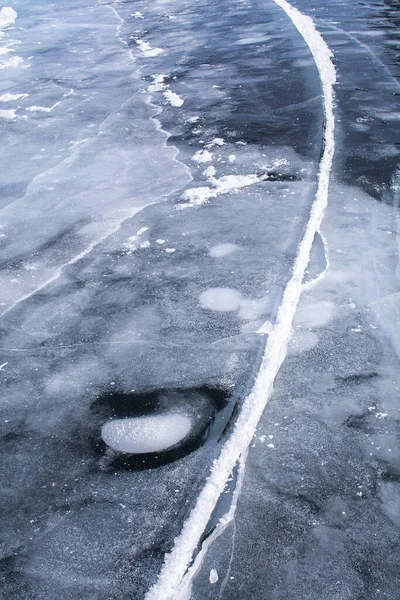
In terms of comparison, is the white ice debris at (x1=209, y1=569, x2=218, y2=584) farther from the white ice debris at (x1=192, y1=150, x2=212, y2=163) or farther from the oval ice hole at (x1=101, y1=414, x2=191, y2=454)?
the white ice debris at (x1=192, y1=150, x2=212, y2=163)

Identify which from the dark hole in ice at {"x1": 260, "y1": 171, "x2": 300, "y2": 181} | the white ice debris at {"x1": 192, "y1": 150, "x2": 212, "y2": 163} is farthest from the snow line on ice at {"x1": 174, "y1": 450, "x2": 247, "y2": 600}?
the white ice debris at {"x1": 192, "y1": 150, "x2": 212, "y2": 163}

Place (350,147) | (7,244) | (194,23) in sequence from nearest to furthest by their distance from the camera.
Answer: (7,244) → (350,147) → (194,23)

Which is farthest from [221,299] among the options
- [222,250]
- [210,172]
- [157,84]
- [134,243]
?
[157,84]

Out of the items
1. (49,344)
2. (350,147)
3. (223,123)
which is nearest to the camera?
(49,344)

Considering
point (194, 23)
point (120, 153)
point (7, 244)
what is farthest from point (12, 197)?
point (194, 23)

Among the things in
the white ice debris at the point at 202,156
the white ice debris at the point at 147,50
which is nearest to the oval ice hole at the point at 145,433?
the white ice debris at the point at 202,156

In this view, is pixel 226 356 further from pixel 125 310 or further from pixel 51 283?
pixel 51 283

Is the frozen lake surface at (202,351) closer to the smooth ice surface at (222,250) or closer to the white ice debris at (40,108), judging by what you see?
the smooth ice surface at (222,250)
